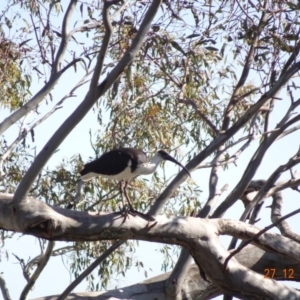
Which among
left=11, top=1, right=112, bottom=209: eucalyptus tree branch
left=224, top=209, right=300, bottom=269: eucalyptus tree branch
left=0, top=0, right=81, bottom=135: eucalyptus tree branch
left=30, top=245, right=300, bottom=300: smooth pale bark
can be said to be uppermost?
left=0, top=0, right=81, bottom=135: eucalyptus tree branch

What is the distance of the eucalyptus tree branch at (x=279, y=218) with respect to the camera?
6.33 meters

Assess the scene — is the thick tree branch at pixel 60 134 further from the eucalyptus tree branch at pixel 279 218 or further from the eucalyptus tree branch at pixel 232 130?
the eucalyptus tree branch at pixel 279 218

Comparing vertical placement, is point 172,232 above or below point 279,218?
below

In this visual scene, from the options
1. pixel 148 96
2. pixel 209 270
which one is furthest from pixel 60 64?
pixel 148 96

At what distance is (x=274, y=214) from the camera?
6.70 m

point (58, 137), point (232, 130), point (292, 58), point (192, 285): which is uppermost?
point (292, 58)

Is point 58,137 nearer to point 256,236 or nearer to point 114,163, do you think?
point 256,236

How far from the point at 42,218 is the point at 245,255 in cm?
241

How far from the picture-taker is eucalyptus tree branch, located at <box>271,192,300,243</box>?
6328mm

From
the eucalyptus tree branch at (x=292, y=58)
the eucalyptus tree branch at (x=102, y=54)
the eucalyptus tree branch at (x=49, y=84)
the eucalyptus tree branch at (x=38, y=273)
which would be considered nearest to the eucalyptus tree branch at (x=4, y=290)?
the eucalyptus tree branch at (x=38, y=273)

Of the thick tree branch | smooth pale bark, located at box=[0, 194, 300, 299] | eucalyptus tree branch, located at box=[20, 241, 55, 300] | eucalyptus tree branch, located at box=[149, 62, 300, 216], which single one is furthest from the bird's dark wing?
the thick tree branch

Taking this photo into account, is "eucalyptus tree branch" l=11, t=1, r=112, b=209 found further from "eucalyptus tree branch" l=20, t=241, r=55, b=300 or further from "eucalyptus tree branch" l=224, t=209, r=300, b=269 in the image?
"eucalyptus tree branch" l=20, t=241, r=55, b=300

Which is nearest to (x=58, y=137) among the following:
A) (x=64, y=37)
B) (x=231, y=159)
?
(x=64, y=37)

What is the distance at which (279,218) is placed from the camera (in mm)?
6348
